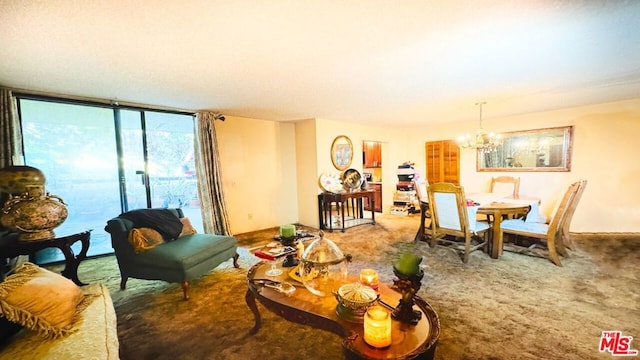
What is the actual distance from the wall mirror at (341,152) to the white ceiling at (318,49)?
5.32ft

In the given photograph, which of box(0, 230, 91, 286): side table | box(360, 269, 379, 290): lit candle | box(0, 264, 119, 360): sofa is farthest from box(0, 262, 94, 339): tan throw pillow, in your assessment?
box(360, 269, 379, 290): lit candle

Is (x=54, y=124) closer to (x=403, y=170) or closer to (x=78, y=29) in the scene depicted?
(x=78, y=29)

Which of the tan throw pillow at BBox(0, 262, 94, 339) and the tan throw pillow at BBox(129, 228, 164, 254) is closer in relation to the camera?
the tan throw pillow at BBox(0, 262, 94, 339)

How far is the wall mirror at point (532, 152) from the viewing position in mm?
4395

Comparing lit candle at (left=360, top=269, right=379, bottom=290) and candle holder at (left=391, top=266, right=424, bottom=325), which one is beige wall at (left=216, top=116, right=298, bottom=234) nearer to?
lit candle at (left=360, top=269, right=379, bottom=290)

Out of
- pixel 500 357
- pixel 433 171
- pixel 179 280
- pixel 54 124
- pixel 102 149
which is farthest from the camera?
pixel 433 171

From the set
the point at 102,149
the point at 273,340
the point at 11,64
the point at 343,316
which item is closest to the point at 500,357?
the point at 343,316

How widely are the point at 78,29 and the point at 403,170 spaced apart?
19.2 ft

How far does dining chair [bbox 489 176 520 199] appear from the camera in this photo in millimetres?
4422

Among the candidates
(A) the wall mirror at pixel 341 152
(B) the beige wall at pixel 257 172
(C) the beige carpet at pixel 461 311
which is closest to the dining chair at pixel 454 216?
(C) the beige carpet at pixel 461 311

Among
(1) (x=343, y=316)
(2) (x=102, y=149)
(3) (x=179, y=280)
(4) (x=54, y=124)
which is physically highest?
(4) (x=54, y=124)

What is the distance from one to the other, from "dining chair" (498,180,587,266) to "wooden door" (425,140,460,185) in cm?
251

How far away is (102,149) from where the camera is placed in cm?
352

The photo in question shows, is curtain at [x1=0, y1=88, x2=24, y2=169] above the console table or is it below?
above
